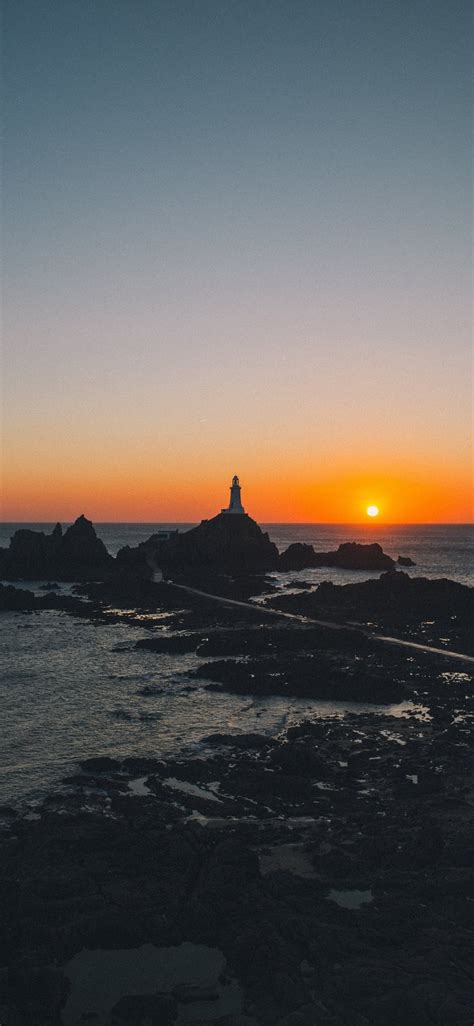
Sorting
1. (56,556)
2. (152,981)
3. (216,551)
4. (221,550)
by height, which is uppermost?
(221,550)

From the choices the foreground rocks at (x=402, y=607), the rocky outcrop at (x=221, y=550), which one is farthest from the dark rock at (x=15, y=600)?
the rocky outcrop at (x=221, y=550)

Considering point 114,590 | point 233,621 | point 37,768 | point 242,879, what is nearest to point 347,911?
point 242,879

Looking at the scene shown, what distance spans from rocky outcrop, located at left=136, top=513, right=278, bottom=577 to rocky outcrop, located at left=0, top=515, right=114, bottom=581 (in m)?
10.7

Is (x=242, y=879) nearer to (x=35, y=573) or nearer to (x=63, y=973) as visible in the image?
(x=63, y=973)

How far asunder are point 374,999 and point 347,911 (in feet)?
8.65

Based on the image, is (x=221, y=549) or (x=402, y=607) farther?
(x=221, y=549)

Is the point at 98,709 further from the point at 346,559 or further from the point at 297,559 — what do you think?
the point at 346,559

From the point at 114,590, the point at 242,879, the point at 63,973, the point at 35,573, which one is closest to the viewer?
the point at 63,973

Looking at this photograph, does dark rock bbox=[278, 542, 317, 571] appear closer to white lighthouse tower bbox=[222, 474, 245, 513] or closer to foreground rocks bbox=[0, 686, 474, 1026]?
white lighthouse tower bbox=[222, 474, 245, 513]

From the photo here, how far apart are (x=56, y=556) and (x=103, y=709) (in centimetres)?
8136

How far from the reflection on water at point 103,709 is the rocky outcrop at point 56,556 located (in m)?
59.3

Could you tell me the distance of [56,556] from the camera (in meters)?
111

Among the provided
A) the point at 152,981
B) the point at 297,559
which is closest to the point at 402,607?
the point at 152,981

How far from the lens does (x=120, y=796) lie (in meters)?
22.1
